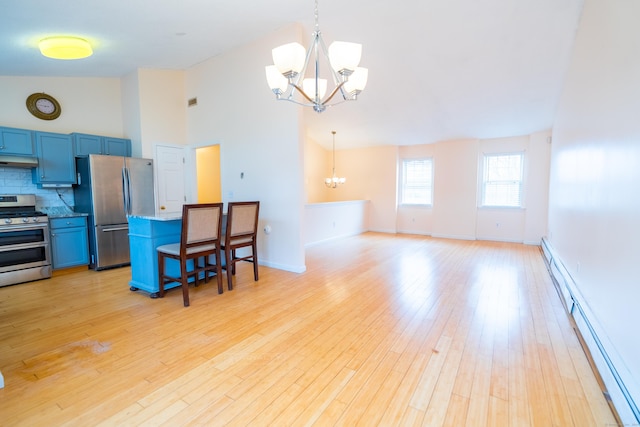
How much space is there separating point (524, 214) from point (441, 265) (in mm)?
3427

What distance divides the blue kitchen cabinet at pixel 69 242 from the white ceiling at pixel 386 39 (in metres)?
2.16

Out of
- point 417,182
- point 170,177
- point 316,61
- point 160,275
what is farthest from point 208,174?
point 417,182

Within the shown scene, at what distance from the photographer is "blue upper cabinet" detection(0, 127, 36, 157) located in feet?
12.3

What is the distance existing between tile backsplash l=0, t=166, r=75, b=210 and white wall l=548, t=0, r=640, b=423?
6459 mm

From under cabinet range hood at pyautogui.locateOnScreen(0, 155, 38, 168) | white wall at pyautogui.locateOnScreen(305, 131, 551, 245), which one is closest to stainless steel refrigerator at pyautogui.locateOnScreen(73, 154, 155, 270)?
under cabinet range hood at pyautogui.locateOnScreen(0, 155, 38, 168)

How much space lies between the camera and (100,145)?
4609mm

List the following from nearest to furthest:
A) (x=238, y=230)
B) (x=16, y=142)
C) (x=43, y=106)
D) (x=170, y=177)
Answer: (x=238, y=230) < (x=16, y=142) < (x=43, y=106) < (x=170, y=177)

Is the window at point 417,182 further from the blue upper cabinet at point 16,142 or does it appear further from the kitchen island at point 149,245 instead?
the blue upper cabinet at point 16,142

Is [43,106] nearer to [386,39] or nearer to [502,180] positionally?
[386,39]

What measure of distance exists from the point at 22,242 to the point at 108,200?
1.07 metres

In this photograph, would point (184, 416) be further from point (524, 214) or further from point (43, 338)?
point (524, 214)

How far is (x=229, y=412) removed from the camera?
1.55 metres

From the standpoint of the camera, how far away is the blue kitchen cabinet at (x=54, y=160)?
406 centimetres

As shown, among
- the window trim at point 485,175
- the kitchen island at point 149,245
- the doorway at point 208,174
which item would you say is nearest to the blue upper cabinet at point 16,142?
the kitchen island at point 149,245
